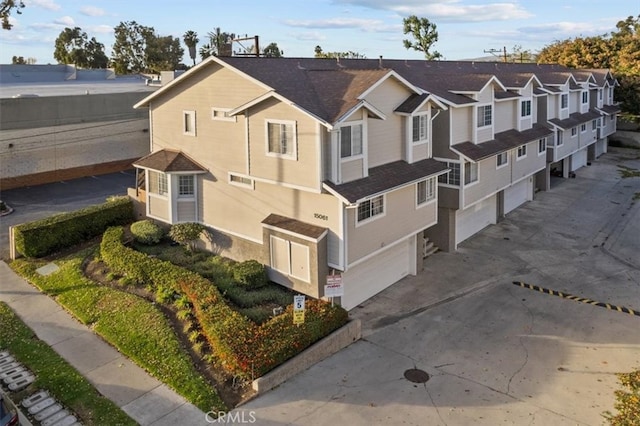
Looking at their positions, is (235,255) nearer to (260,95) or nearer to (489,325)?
(260,95)

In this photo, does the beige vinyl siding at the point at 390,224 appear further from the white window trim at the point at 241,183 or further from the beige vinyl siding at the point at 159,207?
the beige vinyl siding at the point at 159,207

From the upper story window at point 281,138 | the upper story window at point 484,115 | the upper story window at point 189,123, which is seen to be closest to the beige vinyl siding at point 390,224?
the upper story window at point 281,138

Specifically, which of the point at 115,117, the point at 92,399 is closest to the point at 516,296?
the point at 92,399

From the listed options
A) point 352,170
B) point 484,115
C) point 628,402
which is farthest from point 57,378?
point 484,115

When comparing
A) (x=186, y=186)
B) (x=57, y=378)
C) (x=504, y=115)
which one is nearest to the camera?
(x=57, y=378)

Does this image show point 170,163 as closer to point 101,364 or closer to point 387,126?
point 387,126

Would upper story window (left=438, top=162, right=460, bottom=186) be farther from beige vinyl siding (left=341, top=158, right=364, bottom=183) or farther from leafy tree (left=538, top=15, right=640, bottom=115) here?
leafy tree (left=538, top=15, right=640, bottom=115)
